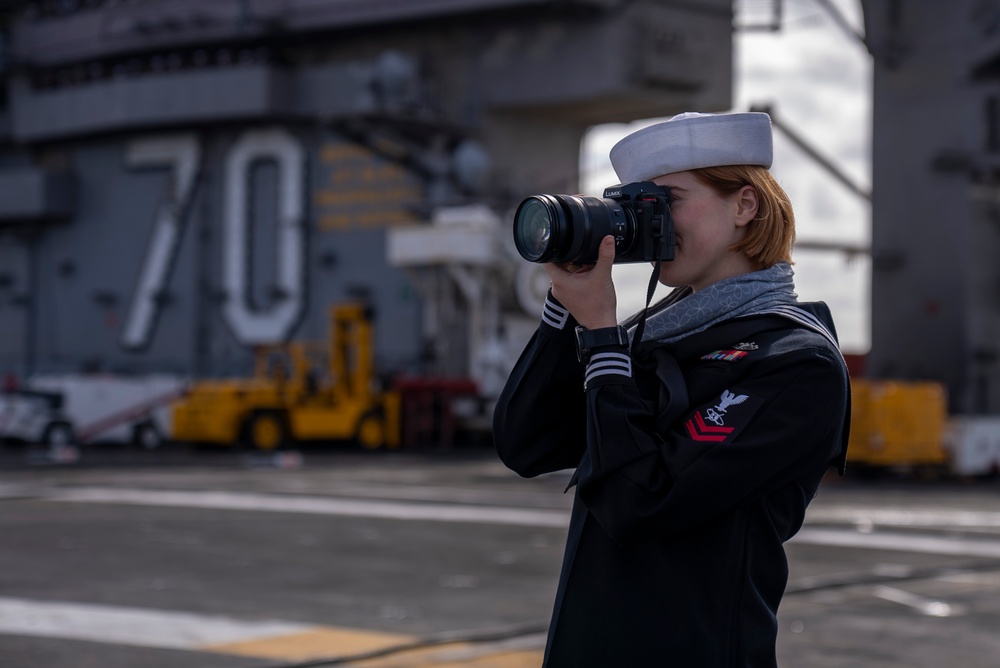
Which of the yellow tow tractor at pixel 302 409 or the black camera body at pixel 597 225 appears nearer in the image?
the black camera body at pixel 597 225

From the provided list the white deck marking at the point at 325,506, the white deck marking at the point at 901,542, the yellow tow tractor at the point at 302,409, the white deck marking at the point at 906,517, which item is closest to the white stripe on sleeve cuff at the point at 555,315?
the white deck marking at the point at 901,542

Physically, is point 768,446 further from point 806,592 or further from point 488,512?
point 488,512

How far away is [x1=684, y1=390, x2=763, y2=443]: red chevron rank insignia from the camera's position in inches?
90.0

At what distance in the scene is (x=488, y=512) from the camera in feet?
46.9

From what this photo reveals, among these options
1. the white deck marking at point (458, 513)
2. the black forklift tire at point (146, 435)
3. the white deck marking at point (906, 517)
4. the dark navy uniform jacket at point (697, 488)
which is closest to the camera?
the dark navy uniform jacket at point (697, 488)

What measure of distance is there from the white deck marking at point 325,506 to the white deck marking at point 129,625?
19.5 feet

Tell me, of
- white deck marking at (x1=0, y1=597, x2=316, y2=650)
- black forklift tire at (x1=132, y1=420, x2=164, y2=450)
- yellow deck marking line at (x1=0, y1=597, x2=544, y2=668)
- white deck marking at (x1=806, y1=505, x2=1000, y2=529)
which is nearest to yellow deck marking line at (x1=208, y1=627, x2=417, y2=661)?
yellow deck marking line at (x1=0, y1=597, x2=544, y2=668)

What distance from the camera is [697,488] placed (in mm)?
2250

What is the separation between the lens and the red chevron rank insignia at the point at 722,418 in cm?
229

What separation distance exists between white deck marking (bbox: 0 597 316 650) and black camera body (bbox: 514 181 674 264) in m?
4.69

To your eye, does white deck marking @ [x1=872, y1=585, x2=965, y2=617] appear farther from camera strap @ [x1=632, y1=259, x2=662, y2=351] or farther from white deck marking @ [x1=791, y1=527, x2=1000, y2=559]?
camera strap @ [x1=632, y1=259, x2=662, y2=351]

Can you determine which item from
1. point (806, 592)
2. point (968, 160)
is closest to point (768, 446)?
point (806, 592)

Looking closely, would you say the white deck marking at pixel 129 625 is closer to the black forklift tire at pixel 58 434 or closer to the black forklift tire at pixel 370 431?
the black forklift tire at pixel 370 431

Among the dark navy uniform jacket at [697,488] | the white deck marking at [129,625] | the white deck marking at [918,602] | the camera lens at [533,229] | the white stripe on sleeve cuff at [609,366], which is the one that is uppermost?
the camera lens at [533,229]
